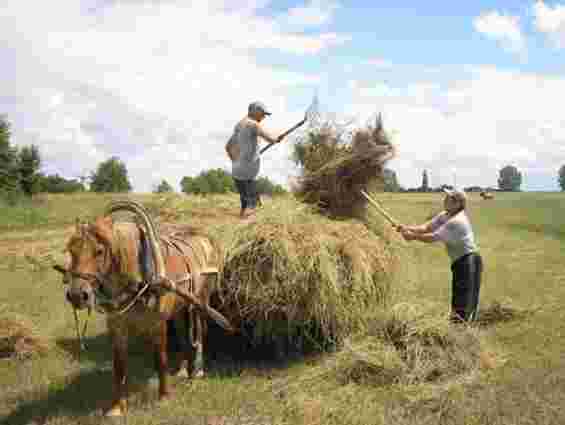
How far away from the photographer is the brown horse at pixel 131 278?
4012 millimetres

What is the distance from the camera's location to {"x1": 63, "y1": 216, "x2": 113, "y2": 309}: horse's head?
389cm

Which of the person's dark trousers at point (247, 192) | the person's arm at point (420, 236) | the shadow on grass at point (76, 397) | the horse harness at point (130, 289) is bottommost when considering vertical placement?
Result: the shadow on grass at point (76, 397)

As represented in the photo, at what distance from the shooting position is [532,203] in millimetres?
38219

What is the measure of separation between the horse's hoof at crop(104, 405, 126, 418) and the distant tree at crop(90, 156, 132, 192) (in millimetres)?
48559

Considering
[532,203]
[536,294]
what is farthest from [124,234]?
[532,203]

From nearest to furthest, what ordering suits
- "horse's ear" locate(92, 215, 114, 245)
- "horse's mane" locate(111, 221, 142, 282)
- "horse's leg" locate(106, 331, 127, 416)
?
"horse's ear" locate(92, 215, 114, 245), "horse's mane" locate(111, 221, 142, 282), "horse's leg" locate(106, 331, 127, 416)

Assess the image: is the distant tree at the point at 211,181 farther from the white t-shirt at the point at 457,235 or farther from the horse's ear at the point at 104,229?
the horse's ear at the point at 104,229

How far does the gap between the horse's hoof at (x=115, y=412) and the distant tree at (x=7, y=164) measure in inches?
1420

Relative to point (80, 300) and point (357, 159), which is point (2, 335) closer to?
point (80, 300)

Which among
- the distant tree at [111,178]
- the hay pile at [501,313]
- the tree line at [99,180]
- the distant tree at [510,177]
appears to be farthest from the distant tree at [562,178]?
the hay pile at [501,313]

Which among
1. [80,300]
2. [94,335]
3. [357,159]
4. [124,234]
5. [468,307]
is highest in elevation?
[357,159]

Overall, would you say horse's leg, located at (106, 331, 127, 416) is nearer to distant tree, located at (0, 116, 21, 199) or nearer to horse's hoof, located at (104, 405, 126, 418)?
horse's hoof, located at (104, 405, 126, 418)

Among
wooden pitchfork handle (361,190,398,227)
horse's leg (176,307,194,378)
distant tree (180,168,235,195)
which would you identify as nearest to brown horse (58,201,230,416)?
horse's leg (176,307,194,378)

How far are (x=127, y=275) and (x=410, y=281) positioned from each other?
12.5ft
